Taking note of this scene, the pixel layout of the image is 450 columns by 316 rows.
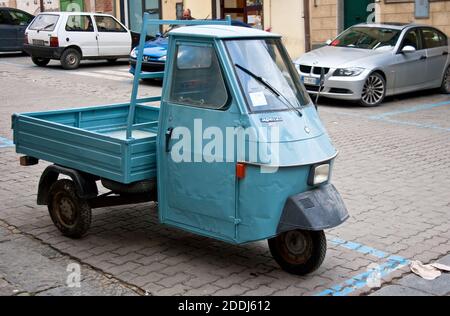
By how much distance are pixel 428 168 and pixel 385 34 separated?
6.21m

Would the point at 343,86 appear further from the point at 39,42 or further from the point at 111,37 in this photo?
the point at 39,42

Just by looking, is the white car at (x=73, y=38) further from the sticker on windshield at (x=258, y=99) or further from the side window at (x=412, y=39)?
the sticker on windshield at (x=258, y=99)

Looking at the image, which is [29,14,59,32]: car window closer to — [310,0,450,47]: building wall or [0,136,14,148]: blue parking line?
[310,0,450,47]: building wall

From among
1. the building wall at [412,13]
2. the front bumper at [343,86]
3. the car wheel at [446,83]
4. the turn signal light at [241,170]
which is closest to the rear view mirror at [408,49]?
the front bumper at [343,86]

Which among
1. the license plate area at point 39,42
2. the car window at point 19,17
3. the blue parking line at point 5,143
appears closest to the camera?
the blue parking line at point 5,143

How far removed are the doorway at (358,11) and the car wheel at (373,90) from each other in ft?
20.2

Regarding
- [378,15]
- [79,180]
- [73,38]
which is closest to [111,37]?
[73,38]

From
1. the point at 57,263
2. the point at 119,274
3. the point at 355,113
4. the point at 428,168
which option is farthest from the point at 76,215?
the point at 355,113

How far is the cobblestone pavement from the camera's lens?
4.88 meters

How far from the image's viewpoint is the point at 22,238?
583 cm

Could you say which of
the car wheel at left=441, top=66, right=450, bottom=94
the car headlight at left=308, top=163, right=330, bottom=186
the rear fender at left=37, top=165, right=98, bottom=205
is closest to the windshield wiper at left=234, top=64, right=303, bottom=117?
the car headlight at left=308, top=163, right=330, bottom=186

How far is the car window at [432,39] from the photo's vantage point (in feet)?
46.6

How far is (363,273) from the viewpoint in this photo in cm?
504

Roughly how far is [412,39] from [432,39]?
0.82m
